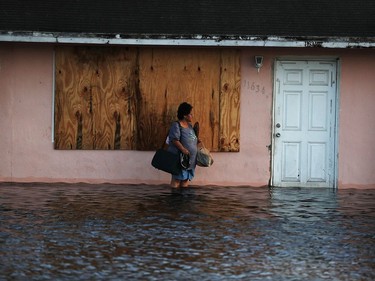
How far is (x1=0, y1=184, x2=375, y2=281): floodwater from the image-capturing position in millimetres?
9609

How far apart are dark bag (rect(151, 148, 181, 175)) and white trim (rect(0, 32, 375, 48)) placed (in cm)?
196

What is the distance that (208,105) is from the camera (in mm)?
17922

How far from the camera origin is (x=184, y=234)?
39.1 feet

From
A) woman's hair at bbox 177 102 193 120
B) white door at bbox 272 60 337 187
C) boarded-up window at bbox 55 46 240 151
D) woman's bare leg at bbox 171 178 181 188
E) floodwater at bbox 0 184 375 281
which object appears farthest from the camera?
white door at bbox 272 60 337 187

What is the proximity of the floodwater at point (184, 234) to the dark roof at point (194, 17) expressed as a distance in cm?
291

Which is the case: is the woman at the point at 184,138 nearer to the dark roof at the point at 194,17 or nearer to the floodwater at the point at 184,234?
the floodwater at the point at 184,234

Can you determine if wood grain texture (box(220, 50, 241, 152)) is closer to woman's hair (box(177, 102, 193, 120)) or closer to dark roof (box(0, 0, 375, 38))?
dark roof (box(0, 0, 375, 38))

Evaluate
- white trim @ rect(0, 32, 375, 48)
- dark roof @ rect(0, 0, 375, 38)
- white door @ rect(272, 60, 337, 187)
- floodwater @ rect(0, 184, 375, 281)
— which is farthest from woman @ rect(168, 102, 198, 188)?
white door @ rect(272, 60, 337, 187)

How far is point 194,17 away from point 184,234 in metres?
7.17

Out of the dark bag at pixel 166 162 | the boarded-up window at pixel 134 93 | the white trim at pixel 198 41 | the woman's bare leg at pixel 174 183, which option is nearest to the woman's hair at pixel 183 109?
the dark bag at pixel 166 162

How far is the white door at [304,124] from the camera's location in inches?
712

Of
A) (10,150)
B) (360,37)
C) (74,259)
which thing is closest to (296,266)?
(74,259)

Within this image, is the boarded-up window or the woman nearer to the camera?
the woman

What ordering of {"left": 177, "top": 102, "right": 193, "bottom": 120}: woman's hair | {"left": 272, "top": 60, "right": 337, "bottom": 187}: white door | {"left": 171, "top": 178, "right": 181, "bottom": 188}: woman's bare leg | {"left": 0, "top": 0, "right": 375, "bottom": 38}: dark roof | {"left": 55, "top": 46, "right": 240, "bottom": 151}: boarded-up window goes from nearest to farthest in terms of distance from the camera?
1. {"left": 177, "top": 102, "right": 193, "bottom": 120}: woman's hair
2. {"left": 171, "top": 178, "right": 181, "bottom": 188}: woman's bare leg
3. {"left": 0, "top": 0, "right": 375, "bottom": 38}: dark roof
4. {"left": 55, "top": 46, "right": 240, "bottom": 151}: boarded-up window
5. {"left": 272, "top": 60, "right": 337, "bottom": 187}: white door
